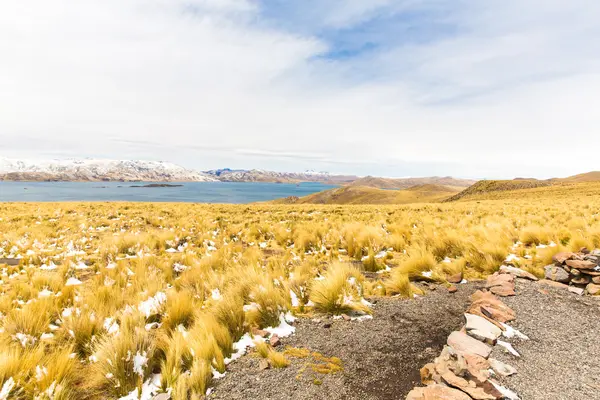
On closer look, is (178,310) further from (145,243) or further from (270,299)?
(145,243)

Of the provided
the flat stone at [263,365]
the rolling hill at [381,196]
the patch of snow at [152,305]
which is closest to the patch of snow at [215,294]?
the patch of snow at [152,305]

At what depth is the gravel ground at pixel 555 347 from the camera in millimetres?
3133

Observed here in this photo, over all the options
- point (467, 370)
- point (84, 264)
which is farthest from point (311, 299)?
point (84, 264)

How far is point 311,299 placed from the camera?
18.4 feet

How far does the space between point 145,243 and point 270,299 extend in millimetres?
8945

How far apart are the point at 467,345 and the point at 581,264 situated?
15.4 ft

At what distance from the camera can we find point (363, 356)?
3.89m

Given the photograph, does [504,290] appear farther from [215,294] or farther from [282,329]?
[215,294]

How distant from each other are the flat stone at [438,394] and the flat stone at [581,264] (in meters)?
5.77

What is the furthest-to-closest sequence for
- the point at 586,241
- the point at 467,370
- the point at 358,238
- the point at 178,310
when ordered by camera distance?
the point at 358,238 < the point at 586,241 < the point at 178,310 < the point at 467,370

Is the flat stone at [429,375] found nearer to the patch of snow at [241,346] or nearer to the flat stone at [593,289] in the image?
the patch of snow at [241,346]

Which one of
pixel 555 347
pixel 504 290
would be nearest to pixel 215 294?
pixel 555 347

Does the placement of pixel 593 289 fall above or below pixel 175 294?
above

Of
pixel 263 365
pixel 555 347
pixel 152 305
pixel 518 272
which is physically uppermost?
pixel 518 272
